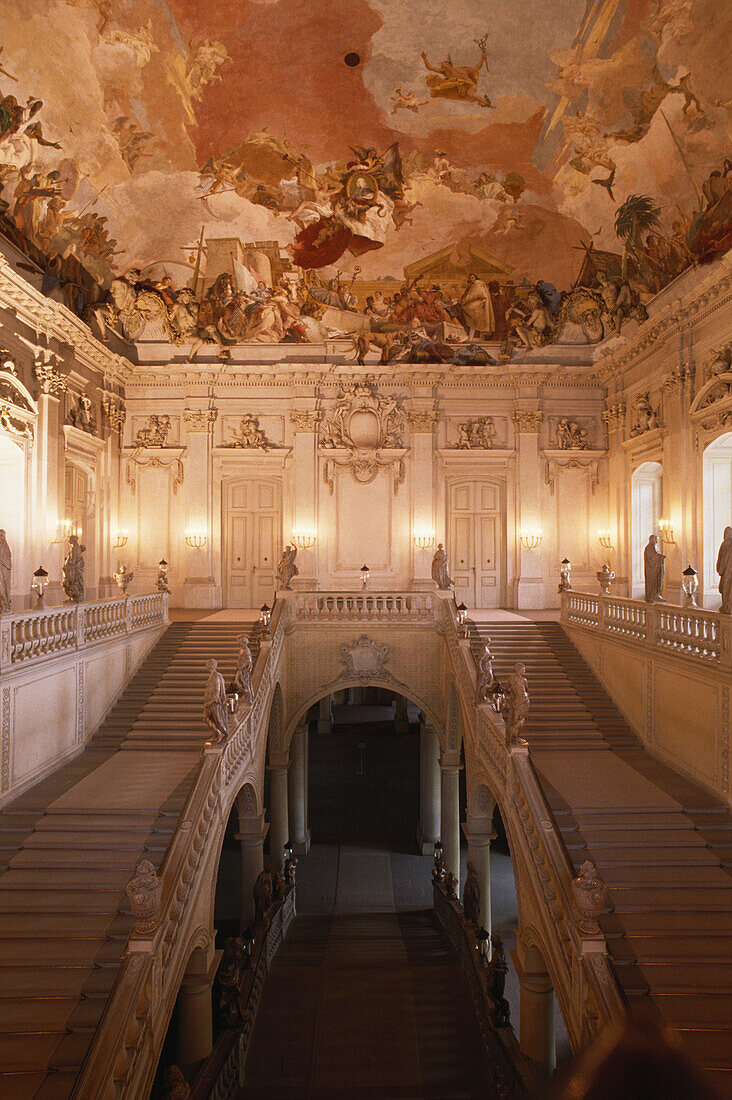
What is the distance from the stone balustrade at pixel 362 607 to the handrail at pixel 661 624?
3.73m

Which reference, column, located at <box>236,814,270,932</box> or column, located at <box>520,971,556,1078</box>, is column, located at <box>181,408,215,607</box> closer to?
column, located at <box>236,814,270,932</box>

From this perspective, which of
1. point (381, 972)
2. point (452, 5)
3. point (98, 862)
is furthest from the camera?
point (452, 5)

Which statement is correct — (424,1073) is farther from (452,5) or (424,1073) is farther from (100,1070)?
(452,5)

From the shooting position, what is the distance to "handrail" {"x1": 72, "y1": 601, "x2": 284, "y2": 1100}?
594cm

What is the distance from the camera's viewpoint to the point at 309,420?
69.7ft

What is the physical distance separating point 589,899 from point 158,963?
4.66 m

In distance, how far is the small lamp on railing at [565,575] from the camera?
1730cm

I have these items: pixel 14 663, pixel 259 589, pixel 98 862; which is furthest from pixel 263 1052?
pixel 259 589

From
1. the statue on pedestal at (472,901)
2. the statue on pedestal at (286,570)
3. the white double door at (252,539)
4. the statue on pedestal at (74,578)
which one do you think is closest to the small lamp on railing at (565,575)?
the statue on pedestal at (286,570)

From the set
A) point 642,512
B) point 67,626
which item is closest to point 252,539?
point 67,626

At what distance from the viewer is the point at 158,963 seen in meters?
7.16

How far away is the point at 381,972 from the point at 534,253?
18.9 m

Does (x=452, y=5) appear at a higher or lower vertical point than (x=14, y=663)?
higher

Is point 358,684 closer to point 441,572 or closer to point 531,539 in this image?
point 441,572
